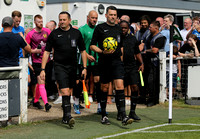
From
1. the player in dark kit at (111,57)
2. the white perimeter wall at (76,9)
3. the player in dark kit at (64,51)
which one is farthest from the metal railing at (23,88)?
the white perimeter wall at (76,9)

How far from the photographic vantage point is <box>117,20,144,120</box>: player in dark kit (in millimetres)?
8996

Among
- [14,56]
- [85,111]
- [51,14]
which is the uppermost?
[51,14]

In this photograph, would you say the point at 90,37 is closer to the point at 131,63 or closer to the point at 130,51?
the point at 130,51

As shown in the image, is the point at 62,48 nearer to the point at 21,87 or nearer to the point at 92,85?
the point at 21,87

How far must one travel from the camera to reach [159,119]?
9062mm

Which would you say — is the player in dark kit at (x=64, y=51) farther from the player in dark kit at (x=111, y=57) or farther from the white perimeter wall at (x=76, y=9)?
the white perimeter wall at (x=76, y=9)

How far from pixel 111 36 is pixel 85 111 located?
2485 mm

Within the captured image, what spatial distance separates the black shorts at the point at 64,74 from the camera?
8.35 m

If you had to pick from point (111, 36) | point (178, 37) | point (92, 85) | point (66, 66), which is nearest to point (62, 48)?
point (66, 66)

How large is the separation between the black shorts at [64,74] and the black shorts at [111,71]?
59 centimetres

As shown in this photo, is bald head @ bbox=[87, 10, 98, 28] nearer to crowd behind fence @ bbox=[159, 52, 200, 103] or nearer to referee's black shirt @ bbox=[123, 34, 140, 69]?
referee's black shirt @ bbox=[123, 34, 140, 69]

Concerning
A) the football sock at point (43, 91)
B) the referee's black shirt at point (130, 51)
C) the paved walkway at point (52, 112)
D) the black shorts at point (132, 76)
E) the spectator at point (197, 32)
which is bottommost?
the paved walkway at point (52, 112)

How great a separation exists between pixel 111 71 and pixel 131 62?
3.46 feet

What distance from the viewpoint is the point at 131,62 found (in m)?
9.51
